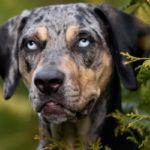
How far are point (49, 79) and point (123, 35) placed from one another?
0.87m

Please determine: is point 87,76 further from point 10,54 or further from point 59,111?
point 10,54

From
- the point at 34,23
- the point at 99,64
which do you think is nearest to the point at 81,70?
the point at 99,64

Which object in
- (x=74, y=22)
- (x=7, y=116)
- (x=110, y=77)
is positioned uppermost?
(x=74, y=22)

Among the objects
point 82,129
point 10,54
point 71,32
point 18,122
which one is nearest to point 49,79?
point 71,32

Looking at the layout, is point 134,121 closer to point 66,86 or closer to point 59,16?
point 66,86

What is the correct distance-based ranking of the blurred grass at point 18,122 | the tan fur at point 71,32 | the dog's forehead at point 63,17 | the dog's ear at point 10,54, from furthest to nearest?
the blurred grass at point 18,122
the dog's ear at point 10,54
the dog's forehead at point 63,17
the tan fur at point 71,32

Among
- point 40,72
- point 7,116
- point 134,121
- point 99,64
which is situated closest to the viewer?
point 134,121

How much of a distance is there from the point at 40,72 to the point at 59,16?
2.25 ft

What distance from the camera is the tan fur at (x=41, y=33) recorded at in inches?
235

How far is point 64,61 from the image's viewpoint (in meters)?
5.70

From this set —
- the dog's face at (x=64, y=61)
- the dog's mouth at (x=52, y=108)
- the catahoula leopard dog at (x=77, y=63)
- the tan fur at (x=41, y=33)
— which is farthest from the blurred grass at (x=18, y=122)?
the dog's mouth at (x=52, y=108)

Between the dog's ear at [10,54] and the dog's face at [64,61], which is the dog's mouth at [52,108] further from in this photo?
the dog's ear at [10,54]

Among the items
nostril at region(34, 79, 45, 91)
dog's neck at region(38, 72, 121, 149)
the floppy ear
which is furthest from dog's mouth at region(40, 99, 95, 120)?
the floppy ear

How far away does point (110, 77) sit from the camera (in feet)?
20.1
